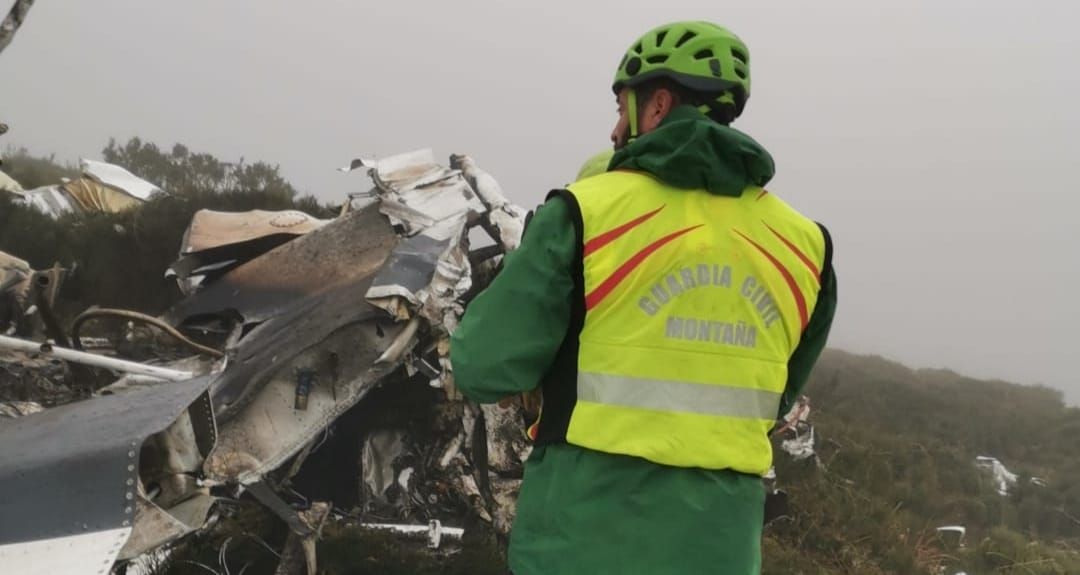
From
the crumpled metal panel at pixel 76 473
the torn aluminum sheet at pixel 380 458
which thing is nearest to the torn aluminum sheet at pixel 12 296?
the crumpled metal panel at pixel 76 473

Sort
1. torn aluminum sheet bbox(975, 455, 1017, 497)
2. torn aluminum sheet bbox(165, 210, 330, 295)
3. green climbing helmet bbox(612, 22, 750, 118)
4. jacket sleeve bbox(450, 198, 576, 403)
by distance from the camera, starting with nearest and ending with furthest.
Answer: jacket sleeve bbox(450, 198, 576, 403), green climbing helmet bbox(612, 22, 750, 118), torn aluminum sheet bbox(165, 210, 330, 295), torn aluminum sheet bbox(975, 455, 1017, 497)

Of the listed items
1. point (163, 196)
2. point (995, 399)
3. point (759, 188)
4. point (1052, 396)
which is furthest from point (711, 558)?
point (1052, 396)

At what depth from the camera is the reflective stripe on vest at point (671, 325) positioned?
1.55 m

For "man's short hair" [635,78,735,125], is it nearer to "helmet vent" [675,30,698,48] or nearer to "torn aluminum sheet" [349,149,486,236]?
"helmet vent" [675,30,698,48]

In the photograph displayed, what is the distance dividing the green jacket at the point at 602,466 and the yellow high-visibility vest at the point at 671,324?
4 centimetres

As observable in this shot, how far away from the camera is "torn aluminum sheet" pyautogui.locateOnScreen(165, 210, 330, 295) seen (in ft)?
14.5

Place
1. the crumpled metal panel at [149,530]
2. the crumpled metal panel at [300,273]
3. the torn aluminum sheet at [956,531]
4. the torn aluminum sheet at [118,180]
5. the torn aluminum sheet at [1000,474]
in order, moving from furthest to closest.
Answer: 1. the torn aluminum sheet at [1000,474]
2. the torn aluminum sheet at [956,531]
3. the torn aluminum sheet at [118,180]
4. the crumpled metal panel at [300,273]
5. the crumpled metal panel at [149,530]

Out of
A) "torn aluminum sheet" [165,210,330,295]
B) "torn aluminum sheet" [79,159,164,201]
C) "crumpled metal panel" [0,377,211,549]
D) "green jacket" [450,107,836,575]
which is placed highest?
"torn aluminum sheet" [79,159,164,201]

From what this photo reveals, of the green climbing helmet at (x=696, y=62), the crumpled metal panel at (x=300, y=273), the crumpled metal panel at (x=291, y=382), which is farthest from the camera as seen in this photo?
the crumpled metal panel at (x=300, y=273)

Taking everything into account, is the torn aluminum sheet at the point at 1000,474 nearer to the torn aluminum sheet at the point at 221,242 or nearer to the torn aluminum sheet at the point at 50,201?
the torn aluminum sheet at the point at 221,242

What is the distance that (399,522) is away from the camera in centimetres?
425

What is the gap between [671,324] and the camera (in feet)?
5.17

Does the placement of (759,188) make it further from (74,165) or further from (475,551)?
(74,165)

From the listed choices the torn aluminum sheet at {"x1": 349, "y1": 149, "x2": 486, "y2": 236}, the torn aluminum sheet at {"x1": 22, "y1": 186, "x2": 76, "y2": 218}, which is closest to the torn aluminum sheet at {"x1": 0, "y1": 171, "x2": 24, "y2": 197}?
the torn aluminum sheet at {"x1": 22, "y1": 186, "x2": 76, "y2": 218}
